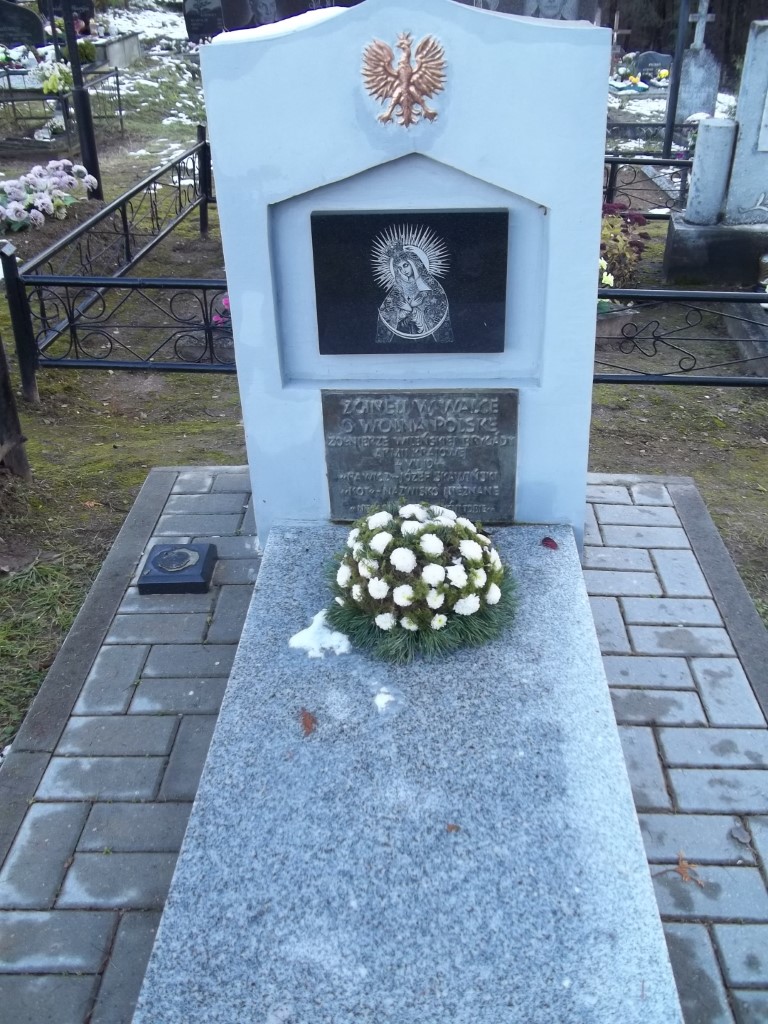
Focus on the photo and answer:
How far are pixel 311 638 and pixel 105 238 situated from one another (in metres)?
7.50

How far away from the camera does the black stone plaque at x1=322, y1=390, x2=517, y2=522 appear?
12.1ft

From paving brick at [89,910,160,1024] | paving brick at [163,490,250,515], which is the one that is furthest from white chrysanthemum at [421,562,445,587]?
paving brick at [163,490,250,515]

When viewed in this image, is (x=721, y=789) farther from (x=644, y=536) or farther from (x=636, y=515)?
(x=636, y=515)

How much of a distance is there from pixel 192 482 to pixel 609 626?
2.32 metres

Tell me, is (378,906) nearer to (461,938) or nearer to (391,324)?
(461,938)

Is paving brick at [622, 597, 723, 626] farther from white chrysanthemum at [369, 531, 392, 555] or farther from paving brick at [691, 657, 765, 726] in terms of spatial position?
white chrysanthemum at [369, 531, 392, 555]

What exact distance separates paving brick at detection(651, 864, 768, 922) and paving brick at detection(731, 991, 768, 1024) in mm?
220

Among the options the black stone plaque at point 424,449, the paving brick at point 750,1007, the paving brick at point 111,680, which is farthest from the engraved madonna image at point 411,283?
the paving brick at point 750,1007

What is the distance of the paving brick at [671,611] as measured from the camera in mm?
3783

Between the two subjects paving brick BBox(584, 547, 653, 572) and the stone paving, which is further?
paving brick BBox(584, 547, 653, 572)

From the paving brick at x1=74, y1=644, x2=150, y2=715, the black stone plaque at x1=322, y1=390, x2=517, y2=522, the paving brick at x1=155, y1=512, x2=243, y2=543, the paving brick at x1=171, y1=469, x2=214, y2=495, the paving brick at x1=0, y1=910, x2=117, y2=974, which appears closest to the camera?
the paving brick at x1=0, y1=910, x2=117, y2=974

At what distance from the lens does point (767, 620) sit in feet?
12.8

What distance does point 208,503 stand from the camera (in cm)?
468

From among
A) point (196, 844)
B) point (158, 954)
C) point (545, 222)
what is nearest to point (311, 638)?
point (196, 844)
